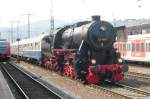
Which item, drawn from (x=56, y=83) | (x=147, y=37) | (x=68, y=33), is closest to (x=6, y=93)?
(x=56, y=83)

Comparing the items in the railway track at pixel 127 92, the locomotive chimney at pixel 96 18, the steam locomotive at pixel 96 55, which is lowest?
the railway track at pixel 127 92

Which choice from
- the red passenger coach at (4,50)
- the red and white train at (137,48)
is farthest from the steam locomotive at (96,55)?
the red passenger coach at (4,50)

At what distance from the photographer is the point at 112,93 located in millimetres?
17328

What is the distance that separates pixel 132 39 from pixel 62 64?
1401 cm

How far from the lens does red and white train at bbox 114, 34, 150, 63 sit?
1375 inches

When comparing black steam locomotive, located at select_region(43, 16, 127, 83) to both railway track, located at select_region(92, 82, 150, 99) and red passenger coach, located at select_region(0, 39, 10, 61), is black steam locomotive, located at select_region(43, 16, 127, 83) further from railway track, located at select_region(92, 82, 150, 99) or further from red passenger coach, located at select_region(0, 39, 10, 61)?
red passenger coach, located at select_region(0, 39, 10, 61)

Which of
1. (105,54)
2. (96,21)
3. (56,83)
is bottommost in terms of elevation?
(56,83)

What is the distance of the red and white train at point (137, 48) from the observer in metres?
34.9

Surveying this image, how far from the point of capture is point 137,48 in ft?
123

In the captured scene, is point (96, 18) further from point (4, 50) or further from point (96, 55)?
point (4, 50)

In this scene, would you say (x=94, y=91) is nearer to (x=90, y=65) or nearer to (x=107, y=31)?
(x=90, y=65)

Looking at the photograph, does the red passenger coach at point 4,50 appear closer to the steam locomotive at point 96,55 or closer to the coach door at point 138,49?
the coach door at point 138,49

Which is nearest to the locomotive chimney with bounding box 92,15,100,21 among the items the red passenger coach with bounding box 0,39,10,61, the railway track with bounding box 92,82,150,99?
the railway track with bounding box 92,82,150,99

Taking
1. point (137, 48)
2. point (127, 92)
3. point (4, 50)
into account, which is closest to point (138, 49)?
point (137, 48)
